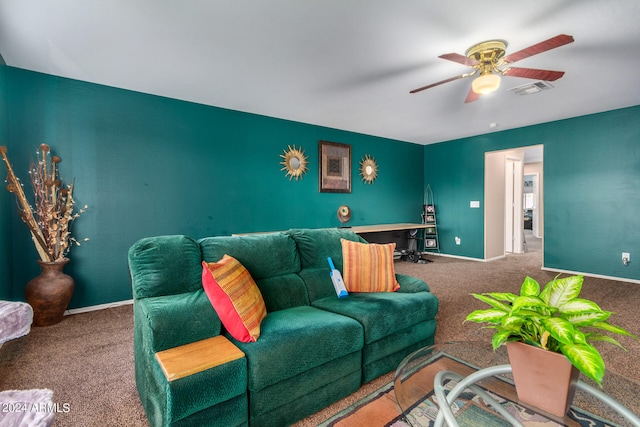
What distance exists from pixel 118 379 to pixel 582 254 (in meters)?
6.04

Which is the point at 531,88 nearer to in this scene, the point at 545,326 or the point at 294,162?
the point at 294,162

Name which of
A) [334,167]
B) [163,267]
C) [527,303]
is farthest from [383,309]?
[334,167]

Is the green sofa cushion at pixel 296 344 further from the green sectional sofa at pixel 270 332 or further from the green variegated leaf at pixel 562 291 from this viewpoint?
the green variegated leaf at pixel 562 291

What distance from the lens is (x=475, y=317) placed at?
40.4 inches

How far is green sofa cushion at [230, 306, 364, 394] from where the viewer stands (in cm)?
141

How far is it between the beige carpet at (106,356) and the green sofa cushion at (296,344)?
1.03ft

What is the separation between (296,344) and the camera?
1.53 metres

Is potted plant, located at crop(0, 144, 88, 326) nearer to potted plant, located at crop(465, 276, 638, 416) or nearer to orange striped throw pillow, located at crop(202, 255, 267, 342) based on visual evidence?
orange striped throw pillow, located at crop(202, 255, 267, 342)

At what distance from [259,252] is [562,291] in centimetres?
163

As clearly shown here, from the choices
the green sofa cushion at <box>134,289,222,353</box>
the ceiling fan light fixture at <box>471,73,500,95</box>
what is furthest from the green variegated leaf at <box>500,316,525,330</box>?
the ceiling fan light fixture at <box>471,73,500,95</box>

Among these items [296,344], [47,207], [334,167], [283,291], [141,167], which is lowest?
[296,344]

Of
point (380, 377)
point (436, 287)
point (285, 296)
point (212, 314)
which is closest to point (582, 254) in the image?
point (436, 287)

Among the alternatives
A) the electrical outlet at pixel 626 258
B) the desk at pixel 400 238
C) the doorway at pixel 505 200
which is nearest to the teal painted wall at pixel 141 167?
the desk at pixel 400 238

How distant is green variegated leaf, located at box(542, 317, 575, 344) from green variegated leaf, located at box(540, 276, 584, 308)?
0.13 m
